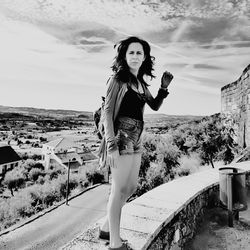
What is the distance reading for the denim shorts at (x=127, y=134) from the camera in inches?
66.3

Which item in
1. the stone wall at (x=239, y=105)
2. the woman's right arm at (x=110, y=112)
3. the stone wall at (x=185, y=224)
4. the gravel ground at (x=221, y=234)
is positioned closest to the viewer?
the woman's right arm at (x=110, y=112)

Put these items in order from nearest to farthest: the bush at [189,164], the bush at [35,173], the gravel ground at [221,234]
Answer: the gravel ground at [221,234], the bush at [189,164], the bush at [35,173]

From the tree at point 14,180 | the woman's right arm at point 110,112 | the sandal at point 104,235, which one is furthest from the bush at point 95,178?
the woman's right arm at point 110,112

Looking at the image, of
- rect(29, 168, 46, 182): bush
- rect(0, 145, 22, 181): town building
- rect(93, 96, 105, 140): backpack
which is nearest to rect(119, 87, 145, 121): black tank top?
rect(93, 96, 105, 140): backpack

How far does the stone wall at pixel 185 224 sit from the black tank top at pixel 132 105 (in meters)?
0.85

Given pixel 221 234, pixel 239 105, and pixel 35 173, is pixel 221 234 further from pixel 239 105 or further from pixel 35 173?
pixel 35 173

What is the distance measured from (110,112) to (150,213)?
99 centimetres

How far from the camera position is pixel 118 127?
171 cm

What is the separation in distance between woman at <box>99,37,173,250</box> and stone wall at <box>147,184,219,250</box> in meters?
0.38

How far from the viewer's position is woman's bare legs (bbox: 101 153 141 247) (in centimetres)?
169

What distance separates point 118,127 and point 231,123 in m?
6.77

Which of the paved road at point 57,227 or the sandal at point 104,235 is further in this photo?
the paved road at point 57,227

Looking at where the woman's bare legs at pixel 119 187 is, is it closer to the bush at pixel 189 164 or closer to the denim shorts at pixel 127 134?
the denim shorts at pixel 127 134

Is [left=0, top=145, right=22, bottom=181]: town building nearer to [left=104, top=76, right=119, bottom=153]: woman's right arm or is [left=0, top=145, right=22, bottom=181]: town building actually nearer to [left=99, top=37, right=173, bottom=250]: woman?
[left=99, top=37, right=173, bottom=250]: woman
